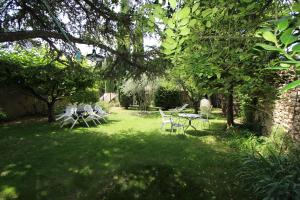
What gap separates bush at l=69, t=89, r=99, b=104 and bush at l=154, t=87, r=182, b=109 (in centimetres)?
586

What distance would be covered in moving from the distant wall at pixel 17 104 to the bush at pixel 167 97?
29.9 ft

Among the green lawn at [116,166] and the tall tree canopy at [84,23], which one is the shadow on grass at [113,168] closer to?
the green lawn at [116,166]

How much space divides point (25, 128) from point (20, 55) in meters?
3.39

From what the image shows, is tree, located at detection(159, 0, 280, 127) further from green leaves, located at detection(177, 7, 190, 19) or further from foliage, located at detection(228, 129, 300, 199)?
foliage, located at detection(228, 129, 300, 199)

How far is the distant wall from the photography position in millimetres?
11594

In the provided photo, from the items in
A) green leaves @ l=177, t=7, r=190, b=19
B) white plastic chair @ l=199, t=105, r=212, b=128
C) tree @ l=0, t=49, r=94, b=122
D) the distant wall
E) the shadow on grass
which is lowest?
the shadow on grass

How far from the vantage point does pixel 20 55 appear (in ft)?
34.7

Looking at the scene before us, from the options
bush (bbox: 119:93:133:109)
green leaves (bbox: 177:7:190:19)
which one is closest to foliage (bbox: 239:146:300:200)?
green leaves (bbox: 177:7:190:19)

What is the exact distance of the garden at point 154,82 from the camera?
2.77 metres

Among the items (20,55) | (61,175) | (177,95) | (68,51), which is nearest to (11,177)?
(61,175)

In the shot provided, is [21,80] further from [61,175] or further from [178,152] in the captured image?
[178,152]

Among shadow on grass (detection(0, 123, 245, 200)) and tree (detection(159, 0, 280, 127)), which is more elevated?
tree (detection(159, 0, 280, 127))

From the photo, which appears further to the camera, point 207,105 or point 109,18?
point 207,105

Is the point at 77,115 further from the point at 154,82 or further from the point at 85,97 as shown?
the point at 154,82
